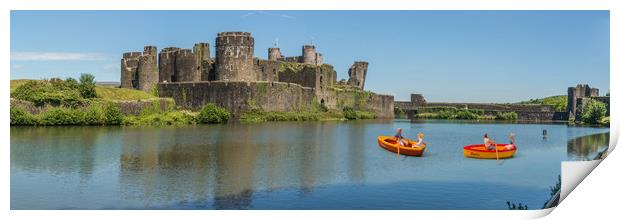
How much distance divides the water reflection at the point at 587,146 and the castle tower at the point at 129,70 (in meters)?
22.6

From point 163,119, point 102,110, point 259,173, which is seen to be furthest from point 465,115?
point 259,173

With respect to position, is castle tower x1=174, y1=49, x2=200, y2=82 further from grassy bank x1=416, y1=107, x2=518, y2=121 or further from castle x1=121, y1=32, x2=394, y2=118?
grassy bank x1=416, y1=107, x2=518, y2=121

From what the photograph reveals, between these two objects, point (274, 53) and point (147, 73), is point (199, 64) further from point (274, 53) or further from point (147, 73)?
point (274, 53)

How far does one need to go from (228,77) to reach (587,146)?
18945 millimetres

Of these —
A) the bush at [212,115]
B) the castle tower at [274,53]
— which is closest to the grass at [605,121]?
the bush at [212,115]

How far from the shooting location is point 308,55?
46.9 meters

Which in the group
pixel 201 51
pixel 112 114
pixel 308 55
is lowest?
pixel 112 114

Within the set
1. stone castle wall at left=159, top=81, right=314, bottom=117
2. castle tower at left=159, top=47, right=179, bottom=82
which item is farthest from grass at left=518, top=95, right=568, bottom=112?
castle tower at left=159, top=47, right=179, bottom=82

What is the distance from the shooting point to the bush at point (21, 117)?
26.2 meters

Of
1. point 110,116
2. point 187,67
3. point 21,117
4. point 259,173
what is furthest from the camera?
point 187,67

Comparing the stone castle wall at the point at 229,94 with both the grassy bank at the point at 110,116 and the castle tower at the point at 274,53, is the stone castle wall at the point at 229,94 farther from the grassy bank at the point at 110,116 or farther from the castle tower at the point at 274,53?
the castle tower at the point at 274,53
